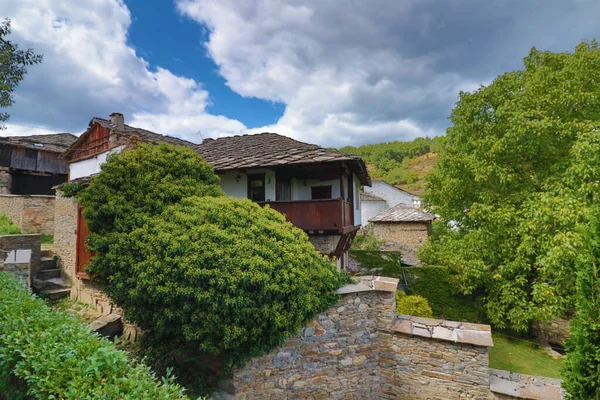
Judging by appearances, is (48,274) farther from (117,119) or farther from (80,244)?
(117,119)

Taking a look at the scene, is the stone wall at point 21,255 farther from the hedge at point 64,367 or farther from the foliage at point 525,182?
the foliage at point 525,182

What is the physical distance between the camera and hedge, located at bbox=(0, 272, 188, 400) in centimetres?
238

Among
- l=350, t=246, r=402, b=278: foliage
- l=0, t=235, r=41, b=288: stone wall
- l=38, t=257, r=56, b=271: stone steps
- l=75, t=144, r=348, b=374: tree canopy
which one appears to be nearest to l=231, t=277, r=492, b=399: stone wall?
l=75, t=144, r=348, b=374: tree canopy

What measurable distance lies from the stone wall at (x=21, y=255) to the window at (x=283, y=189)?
6.91m

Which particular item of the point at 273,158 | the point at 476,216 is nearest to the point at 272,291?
the point at 273,158

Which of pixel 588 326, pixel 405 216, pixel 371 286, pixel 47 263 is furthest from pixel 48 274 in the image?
pixel 405 216

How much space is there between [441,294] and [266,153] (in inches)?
325

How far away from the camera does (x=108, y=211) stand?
5125 mm

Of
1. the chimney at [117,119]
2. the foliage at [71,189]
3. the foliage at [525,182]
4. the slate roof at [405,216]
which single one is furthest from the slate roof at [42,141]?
the foliage at [525,182]

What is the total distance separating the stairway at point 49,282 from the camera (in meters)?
8.20

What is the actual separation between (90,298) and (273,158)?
6537 mm

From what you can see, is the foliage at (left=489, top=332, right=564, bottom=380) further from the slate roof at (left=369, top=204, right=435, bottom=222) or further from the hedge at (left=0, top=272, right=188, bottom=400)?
the hedge at (left=0, top=272, right=188, bottom=400)

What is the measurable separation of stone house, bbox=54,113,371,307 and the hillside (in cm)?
3329

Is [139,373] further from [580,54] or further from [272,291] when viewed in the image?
[580,54]
